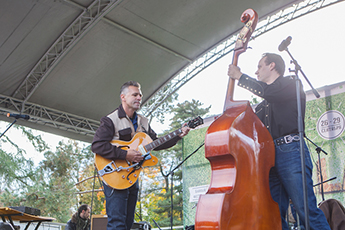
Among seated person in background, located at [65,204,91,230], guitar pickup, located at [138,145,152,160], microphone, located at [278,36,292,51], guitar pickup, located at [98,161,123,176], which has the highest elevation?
microphone, located at [278,36,292,51]

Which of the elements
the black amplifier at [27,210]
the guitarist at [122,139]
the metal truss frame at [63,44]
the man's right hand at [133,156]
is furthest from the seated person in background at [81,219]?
the man's right hand at [133,156]

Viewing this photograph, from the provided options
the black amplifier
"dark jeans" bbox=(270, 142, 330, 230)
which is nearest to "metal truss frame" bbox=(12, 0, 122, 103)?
the black amplifier

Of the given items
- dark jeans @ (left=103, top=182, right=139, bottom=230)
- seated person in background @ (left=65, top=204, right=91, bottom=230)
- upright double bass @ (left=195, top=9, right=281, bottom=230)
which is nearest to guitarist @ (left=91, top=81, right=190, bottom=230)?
dark jeans @ (left=103, top=182, right=139, bottom=230)

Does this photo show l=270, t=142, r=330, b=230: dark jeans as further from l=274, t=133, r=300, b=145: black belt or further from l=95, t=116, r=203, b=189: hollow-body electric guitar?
l=95, t=116, r=203, b=189: hollow-body electric guitar

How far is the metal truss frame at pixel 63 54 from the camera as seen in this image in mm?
6762

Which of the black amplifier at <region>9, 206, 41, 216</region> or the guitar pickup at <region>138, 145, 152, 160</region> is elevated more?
the guitar pickup at <region>138, 145, 152, 160</region>

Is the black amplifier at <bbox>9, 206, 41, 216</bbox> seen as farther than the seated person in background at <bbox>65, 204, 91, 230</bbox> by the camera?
No

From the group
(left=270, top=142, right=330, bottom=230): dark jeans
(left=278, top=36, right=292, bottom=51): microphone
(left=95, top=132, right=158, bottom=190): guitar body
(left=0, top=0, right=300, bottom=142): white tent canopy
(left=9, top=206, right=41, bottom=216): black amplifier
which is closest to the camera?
(left=270, top=142, right=330, bottom=230): dark jeans

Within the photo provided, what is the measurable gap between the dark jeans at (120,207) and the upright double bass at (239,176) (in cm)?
108

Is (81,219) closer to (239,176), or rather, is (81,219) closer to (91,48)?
(91,48)

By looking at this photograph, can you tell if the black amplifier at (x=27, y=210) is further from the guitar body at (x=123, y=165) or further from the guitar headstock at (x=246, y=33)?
the guitar headstock at (x=246, y=33)

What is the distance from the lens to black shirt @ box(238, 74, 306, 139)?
8.46 ft

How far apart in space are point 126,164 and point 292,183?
1755 millimetres

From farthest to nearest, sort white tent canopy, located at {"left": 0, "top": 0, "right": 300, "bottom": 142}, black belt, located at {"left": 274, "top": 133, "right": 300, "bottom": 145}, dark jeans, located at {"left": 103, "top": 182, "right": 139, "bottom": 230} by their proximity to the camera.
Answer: white tent canopy, located at {"left": 0, "top": 0, "right": 300, "bottom": 142} < dark jeans, located at {"left": 103, "top": 182, "right": 139, "bottom": 230} < black belt, located at {"left": 274, "top": 133, "right": 300, "bottom": 145}
